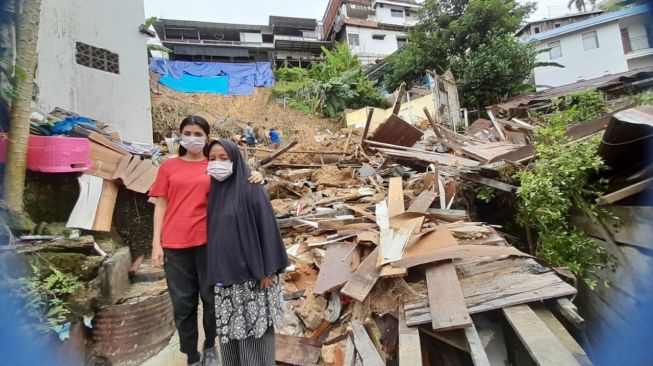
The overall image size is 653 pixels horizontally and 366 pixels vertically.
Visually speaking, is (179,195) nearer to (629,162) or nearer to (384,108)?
(629,162)

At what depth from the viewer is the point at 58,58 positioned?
5.24 m

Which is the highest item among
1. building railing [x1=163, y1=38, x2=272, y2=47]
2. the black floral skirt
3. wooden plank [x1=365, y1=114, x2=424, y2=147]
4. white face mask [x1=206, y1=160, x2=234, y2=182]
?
building railing [x1=163, y1=38, x2=272, y2=47]

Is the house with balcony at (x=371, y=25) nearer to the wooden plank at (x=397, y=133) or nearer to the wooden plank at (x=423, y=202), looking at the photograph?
the wooden plank at (x=397, y=133)

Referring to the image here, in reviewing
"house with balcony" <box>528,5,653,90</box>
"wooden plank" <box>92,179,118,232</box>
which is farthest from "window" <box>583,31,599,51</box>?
"wooden plank" <box>92,179,118,232</box>

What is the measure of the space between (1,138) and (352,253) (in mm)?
2696

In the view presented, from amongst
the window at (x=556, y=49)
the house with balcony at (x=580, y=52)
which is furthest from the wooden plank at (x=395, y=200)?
the window at (x=556, y=49)

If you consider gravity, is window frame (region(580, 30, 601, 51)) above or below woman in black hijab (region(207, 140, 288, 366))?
above

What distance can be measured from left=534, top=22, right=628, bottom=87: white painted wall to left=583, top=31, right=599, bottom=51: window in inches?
7.5

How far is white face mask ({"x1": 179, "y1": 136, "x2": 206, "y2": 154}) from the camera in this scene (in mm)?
1986

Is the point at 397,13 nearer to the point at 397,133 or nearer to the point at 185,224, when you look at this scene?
the point at 397,133

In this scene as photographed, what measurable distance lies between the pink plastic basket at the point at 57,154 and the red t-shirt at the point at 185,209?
7.05 ft

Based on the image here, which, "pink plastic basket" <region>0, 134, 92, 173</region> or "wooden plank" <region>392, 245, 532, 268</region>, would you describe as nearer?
"wooden plank" <region>392, 245, 532, 268</region>

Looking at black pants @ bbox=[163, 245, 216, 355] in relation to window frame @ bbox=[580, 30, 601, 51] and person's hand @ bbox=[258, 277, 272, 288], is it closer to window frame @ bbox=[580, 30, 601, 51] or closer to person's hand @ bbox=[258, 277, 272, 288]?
person's hand @ bbox=[258, 277, 272, 288]

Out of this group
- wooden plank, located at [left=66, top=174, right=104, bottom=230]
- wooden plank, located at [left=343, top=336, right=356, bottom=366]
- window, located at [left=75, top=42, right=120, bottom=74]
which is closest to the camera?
wooden plank, located at [left=343, top=336, right=356, bottom=366]
